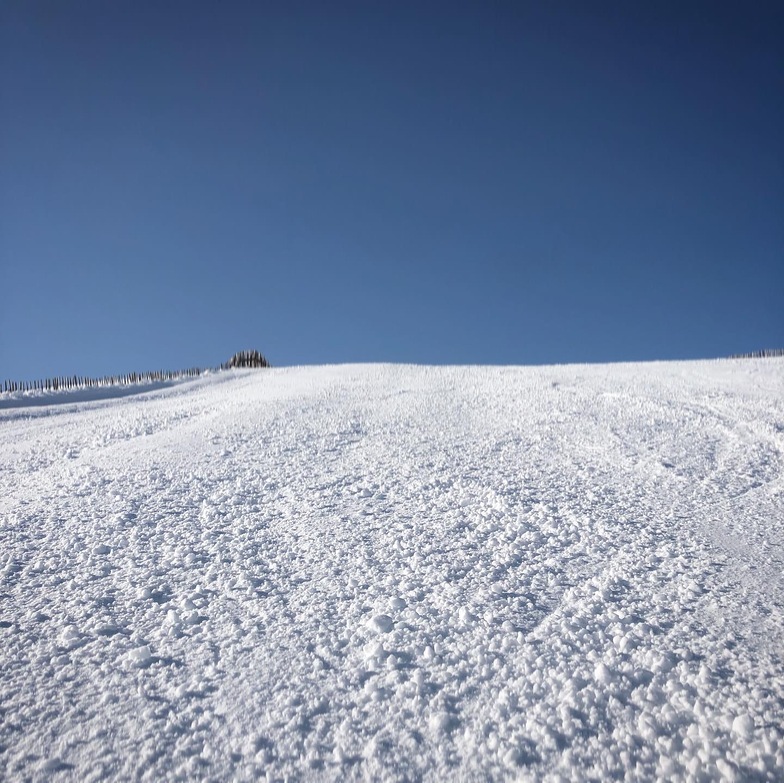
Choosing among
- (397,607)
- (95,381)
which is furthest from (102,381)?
(397,607)

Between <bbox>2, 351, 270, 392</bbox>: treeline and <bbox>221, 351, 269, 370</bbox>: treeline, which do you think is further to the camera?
<bbox>221, 351, 269, 370</bbox>: treeline

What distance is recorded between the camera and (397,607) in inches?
112

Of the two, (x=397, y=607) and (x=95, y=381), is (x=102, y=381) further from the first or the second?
(x=397, y=607)

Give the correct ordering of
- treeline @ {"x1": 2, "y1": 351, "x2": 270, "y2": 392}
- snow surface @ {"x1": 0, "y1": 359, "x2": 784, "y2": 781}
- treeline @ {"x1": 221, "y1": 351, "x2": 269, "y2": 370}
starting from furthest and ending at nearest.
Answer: treeline @ {"x1": 221, "y1": 351, "x2": 269, "y2": 370}
treeline @ {"x1": 2, "y1": 351, "x2": 270, "y2": 392}
snow surface @ {"x1": 0, "y1": 359, "x2": 784, "y2": 781}

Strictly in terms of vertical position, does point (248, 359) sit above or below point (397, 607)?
above

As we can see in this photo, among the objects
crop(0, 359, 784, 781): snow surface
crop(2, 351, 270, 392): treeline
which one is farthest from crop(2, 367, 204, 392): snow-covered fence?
crop(0, 359, 784, 781): snow surface

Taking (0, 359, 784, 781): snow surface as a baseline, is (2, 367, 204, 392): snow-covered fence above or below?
above

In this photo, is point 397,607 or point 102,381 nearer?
point 397,607

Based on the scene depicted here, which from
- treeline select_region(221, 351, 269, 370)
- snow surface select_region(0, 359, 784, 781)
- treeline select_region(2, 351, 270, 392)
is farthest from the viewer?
treeline select_region(221, 351, 269, 370)

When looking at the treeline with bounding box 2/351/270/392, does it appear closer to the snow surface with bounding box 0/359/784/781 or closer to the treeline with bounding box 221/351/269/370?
the treeline with bounding box 221/351/269/370

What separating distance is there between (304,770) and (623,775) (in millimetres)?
1154

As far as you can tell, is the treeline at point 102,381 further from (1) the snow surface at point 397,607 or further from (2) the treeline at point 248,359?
(1) the snow surface at point 397,607

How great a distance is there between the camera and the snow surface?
2008 millimetres

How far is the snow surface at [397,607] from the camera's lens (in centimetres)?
201
